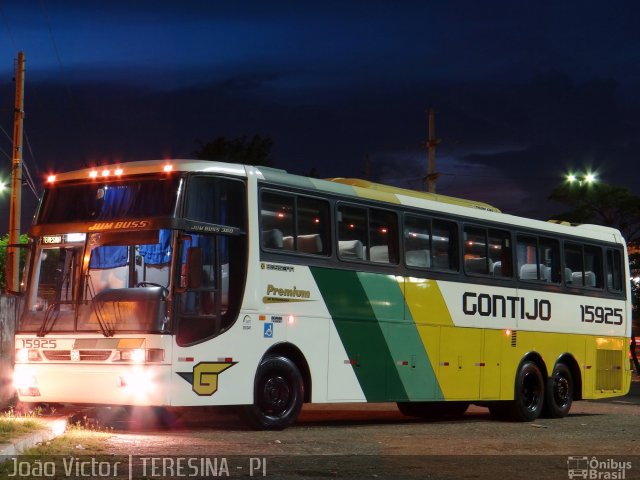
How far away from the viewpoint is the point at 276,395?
52.2 feet

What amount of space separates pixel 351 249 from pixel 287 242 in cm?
145

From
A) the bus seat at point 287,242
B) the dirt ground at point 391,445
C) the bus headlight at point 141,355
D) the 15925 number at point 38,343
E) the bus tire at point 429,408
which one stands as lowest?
the dirt ground at point 391,445

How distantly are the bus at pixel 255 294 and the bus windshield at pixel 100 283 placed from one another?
0.07 ft

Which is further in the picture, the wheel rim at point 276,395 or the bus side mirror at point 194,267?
the wheel rim at point 276,395

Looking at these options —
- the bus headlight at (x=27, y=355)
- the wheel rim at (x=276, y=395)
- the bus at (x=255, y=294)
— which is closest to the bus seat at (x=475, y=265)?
the bus at (x=255, y=294)

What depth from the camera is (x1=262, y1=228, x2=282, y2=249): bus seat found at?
52.0ft

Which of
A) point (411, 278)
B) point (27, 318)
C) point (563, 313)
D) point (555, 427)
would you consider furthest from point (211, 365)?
point (563, 313)

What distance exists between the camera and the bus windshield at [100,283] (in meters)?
14.7

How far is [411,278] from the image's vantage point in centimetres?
1859

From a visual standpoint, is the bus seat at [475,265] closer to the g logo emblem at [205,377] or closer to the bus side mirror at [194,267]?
the g logo emblem at [205,377]

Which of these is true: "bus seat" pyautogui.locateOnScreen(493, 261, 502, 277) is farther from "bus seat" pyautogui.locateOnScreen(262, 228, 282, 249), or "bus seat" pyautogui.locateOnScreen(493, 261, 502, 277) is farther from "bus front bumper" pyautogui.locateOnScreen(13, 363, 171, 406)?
"bus front bumper" pyautogui.locateOnScreen(13, 363, 171, 406)

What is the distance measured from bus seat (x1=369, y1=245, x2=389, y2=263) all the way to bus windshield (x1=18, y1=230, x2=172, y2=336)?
4015mm

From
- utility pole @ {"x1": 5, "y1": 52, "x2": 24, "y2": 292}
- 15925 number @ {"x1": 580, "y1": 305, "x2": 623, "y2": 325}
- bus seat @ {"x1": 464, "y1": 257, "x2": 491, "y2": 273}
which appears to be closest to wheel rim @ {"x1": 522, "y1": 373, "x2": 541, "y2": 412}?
15925 number @ {"x1": 580, "y1": 305, "x2": 623, "y2": 325}

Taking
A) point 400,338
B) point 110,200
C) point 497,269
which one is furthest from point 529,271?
point 110,200
